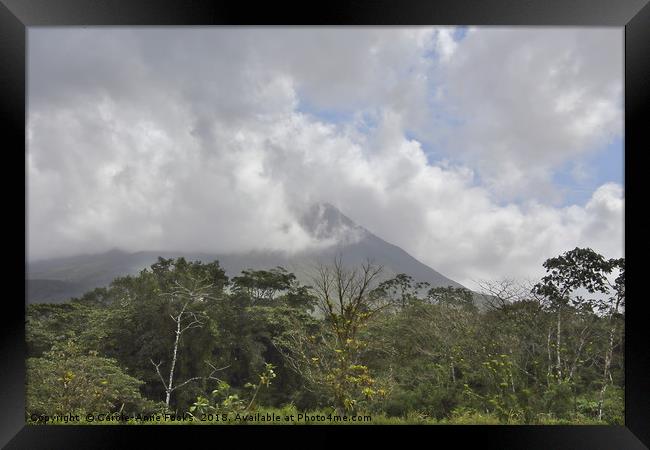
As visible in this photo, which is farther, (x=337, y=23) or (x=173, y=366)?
(x=173, y=366)

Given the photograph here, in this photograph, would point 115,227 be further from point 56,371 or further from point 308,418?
point 308,418

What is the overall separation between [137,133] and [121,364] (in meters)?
2.13

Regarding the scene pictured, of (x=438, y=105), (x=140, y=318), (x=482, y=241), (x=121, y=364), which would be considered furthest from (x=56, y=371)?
(x=438, y=105)

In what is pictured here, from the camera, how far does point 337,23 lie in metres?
2.47

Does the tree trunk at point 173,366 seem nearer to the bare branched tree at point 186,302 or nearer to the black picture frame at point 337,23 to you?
the bare branched tree at point 186,302

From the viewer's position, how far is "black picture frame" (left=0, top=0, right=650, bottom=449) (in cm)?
237

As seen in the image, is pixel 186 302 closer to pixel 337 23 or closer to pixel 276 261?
pixel 276 261

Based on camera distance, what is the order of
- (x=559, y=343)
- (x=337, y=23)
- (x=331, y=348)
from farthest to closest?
(x=559, y=343), (x=331, y=348), (x=337, y=23)

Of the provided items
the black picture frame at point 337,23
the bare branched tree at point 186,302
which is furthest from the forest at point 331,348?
the black picture frame at point 337,23

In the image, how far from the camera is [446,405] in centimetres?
363

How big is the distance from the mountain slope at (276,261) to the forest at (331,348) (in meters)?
0.08

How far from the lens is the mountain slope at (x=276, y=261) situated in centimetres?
379

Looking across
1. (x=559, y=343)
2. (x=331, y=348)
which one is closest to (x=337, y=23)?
(x=331, y=348)

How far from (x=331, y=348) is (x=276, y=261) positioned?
960 mm
